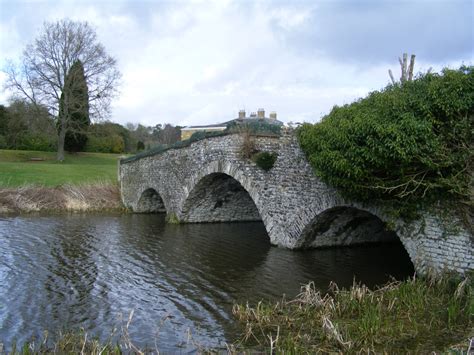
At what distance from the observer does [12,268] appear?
11086mm

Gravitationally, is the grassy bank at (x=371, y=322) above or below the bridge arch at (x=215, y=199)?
below

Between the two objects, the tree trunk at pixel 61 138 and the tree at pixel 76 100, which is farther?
the tree trunk at pixel 61 138

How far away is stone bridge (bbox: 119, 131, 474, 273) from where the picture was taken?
8.65 metres

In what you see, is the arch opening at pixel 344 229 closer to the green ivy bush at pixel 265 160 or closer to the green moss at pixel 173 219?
the green ivy bush at pixel 265 160

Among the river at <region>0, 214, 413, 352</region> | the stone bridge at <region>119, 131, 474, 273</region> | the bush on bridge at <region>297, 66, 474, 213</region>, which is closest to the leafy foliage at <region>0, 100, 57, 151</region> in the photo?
the stone bridge at <region>119, 131, 474, 273</region>

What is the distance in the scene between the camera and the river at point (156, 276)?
24.3 feet

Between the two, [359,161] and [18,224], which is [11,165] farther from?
[359,161]

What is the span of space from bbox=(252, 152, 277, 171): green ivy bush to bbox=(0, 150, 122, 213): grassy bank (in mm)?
12380

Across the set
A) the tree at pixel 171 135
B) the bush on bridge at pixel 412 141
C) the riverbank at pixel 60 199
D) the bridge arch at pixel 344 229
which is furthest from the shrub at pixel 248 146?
the tree at pixel 171 135

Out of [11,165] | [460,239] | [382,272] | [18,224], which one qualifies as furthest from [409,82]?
[11,165]

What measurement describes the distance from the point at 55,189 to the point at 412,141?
785 inches

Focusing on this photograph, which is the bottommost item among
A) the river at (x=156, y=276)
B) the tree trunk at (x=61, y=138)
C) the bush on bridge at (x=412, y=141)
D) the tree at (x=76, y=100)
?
the river at (x=156, y=276)

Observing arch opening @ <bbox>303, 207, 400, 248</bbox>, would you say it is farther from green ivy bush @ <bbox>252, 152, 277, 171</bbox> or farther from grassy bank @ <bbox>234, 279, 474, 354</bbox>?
grassy bank @ <bbox>234, 279, 474, 354</bbox>

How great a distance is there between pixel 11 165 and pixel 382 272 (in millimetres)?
27597
